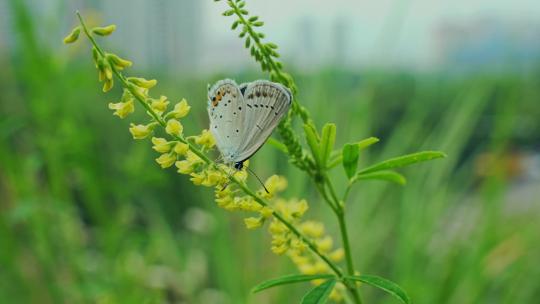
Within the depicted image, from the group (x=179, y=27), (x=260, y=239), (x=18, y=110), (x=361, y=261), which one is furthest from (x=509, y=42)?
(x=179, y=27)

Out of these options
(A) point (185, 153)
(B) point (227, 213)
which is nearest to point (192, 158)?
(A) point (185, 153)

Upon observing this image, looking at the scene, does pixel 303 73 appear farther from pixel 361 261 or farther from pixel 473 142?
pixel 473 142

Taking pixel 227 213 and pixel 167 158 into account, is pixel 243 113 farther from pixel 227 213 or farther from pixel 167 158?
A: pixel 227 213

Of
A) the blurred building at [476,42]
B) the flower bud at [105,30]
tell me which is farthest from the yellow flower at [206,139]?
the blurred building at [476,42]

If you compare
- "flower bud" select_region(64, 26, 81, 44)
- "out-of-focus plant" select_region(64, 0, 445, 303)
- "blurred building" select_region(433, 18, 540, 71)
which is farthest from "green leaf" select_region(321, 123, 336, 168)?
"blurred building" select_region(433, 18, 540, 71)

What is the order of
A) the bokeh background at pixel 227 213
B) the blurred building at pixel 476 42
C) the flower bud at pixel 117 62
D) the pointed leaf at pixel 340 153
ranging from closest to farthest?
the flower bud at pixel 117 62, the pointed leaf at pixel 340 153, the bokeh background at pixel 227 213, the blurred building at pixel 476 42

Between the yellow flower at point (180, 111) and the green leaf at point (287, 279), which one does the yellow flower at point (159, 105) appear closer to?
the yellow flower at point (180, 111)
